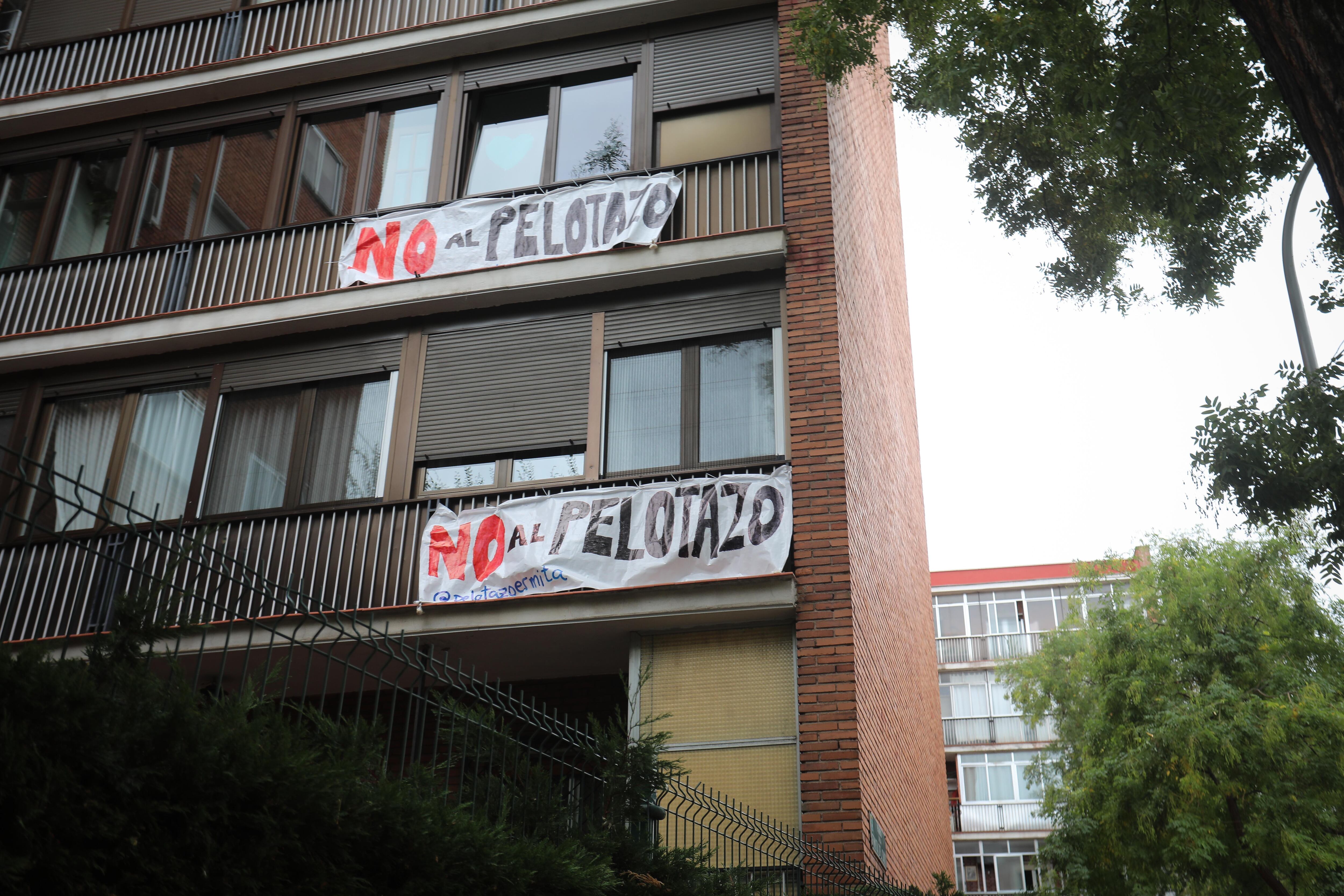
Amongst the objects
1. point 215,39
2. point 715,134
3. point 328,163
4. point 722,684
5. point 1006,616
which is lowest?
point 722,684

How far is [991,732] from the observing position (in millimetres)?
45188

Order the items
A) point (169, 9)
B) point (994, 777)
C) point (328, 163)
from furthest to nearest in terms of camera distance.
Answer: point (994, 777), point (169, 9), point (328, 163)

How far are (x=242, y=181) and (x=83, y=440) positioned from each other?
4026 millimetres

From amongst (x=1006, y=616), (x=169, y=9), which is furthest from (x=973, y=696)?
(x=169, y=9)

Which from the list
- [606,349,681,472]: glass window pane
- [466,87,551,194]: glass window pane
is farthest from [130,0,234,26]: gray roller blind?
[606,349,681,472]: glass window pane

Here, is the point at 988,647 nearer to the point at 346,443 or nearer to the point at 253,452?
the point at 346,443

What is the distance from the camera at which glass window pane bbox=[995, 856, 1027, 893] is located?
41.8 m

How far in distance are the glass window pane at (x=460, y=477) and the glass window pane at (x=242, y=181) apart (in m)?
4.76

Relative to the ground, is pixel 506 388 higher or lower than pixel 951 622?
lower

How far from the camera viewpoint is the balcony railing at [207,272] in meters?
13.5

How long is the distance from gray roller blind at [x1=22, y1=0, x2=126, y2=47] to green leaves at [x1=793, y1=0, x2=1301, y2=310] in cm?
1081

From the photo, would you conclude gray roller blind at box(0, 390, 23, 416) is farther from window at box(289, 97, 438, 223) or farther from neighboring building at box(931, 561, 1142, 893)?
neighboring building at box(931, 561, 1142, 893)

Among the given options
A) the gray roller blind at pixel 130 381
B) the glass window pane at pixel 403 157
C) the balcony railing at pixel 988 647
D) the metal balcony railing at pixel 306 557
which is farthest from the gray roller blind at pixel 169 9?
the balcony railing at pixel 988 647

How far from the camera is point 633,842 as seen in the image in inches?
249
